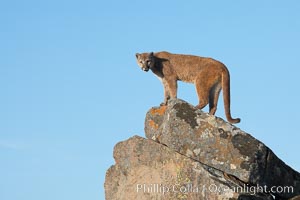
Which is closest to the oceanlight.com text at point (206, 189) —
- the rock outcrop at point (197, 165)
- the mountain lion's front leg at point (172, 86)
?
the rock outcrop at point (197, 165)

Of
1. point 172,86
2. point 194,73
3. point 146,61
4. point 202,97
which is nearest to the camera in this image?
point 202,97

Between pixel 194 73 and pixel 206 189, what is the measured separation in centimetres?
537

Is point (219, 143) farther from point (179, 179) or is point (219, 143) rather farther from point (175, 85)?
point (175, 85)

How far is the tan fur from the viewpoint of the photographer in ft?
44.5

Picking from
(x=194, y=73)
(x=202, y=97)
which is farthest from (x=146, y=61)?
(x=202, y=97)

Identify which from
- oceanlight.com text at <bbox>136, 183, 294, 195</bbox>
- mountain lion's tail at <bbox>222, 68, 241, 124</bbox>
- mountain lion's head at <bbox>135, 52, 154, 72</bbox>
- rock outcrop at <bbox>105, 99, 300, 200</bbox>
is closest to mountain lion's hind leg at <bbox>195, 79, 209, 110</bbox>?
mountain lion's tail at <bbox>222, 68, 241, 124</bbox>

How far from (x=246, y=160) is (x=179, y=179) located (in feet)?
4.33

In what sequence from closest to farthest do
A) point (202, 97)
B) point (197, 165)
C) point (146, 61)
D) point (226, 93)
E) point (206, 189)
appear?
point (206, 189), point (197, 165), point (226, 93), point (202, 97), point (146, 61)

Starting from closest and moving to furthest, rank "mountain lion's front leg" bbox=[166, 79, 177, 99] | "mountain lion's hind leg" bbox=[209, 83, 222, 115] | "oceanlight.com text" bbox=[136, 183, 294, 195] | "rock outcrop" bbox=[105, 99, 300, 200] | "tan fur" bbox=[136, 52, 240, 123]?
"oceanlight.com text" bbox=[136, 183, 294, 195]
"rock outcrop" bbox=[105, 99, 300, 200]
"tan fur" bbox=[136, 52, 240, 123]
"mountain lion's hind leg" bbox=[209, 83, 222, 115]
"mountain lion's front leg" bbox=[166, 79, 177, 99]

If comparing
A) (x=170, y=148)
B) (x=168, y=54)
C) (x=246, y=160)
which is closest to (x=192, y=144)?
(x=170, y=148)

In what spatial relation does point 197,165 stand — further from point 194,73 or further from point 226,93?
point 194,73

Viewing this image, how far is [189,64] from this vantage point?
14617 mm

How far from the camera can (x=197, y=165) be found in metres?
9.78

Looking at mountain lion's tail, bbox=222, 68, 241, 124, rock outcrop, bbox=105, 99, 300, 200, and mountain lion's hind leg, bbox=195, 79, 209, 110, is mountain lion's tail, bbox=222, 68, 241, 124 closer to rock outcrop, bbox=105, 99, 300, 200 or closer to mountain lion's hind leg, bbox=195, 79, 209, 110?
mountain lion's hind leg, bbox=195, 79, 209, 110
